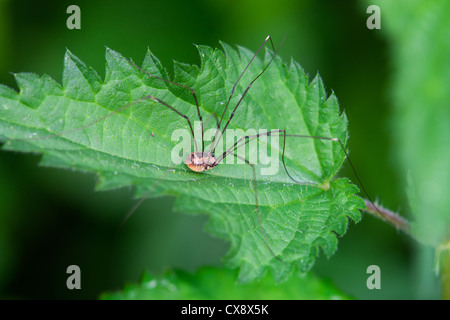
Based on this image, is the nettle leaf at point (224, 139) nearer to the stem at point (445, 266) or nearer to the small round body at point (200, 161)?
the small round body at point (200, 161)

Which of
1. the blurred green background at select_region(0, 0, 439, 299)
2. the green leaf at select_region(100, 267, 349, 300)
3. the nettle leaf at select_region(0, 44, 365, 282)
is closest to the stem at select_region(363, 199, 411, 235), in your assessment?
the nettle leaf at select_region(0, 44, 365, 282)

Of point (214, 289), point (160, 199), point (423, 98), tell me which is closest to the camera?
point (423, 98)

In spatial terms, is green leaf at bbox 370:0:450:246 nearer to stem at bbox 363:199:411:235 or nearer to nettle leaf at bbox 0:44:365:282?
stem at bbox 363:199:411:235

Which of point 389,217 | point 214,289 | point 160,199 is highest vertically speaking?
point 160,199

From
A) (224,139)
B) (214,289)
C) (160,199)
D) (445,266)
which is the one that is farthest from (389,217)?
(160,199)

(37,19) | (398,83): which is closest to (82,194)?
(37,19)

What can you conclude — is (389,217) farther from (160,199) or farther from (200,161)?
(160,199)
